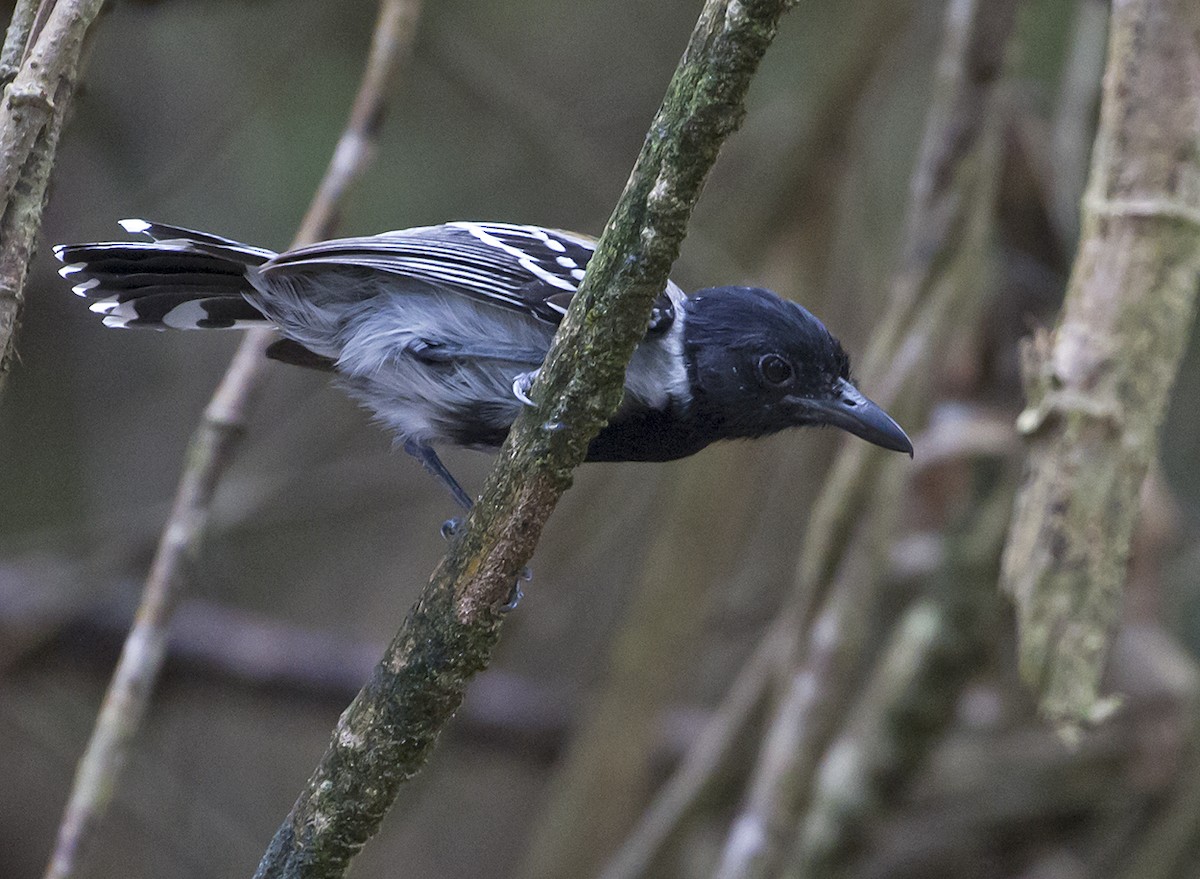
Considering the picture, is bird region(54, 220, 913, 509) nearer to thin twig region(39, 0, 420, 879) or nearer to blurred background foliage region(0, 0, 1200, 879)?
thin twig region(39, 0, 420, 879)

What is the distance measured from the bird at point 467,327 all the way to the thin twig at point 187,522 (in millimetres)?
338

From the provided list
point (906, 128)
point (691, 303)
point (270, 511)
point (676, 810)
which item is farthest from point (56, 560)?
point (906, 128)

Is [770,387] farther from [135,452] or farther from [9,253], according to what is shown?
[135,452]

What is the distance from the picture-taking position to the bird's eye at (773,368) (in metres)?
3.12

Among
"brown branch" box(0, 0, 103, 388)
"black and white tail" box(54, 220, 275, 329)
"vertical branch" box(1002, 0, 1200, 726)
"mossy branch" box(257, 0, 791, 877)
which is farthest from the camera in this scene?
"black and white tail" box(54, 220, 275, 329)

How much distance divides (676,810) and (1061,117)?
3296 millimetres

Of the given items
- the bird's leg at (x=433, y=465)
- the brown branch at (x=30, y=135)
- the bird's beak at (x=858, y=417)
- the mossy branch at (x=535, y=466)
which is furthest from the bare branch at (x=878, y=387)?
the brown branch at (x=30, y=135)

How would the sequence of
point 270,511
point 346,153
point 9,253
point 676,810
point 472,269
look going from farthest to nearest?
point 270,511 → point 676,810 → point 346,153 → point 472,269 → point 9,253

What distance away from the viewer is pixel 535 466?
7.02ft

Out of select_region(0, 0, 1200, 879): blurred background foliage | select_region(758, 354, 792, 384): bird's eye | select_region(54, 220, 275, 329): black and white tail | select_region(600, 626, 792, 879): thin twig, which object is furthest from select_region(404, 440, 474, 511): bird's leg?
select_region(600, 626, 792, 879): thin twig

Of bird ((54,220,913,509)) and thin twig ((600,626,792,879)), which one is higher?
bird ((54,220,913,509))

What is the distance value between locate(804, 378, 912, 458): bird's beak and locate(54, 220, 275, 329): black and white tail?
1.38 m

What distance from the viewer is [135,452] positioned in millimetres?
7562

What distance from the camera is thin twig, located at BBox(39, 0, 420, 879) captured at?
3062 millimetres
